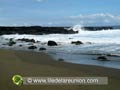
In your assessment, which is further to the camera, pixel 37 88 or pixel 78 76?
pixel 78 76

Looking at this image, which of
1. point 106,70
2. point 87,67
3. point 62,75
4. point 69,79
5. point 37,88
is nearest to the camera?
point 37,88

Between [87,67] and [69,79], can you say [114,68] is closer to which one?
[87,67]

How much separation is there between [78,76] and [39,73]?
117 centimetres

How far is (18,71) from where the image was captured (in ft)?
35.3

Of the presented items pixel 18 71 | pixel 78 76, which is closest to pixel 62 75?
pixel 78 76

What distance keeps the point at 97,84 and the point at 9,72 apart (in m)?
3.04

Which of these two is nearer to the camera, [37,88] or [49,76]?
[37,88]

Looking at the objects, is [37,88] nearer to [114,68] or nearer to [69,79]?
[69,79]

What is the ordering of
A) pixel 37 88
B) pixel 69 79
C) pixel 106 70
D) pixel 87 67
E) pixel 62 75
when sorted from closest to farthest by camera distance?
pixel 37 88
pixel 69 79
pixel 62 75
pixel 106 70
pixel 87 67

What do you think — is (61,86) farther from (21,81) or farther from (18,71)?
(18,71)

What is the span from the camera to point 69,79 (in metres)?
9.60

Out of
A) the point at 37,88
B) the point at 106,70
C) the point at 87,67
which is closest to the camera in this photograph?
the point at 37,88

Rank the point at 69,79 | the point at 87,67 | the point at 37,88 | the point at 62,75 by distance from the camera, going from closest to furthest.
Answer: the point at 37,88, the point at 69,79, the point at 62,75, the point at 87,67

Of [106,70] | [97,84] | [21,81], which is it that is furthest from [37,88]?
[106,70]
